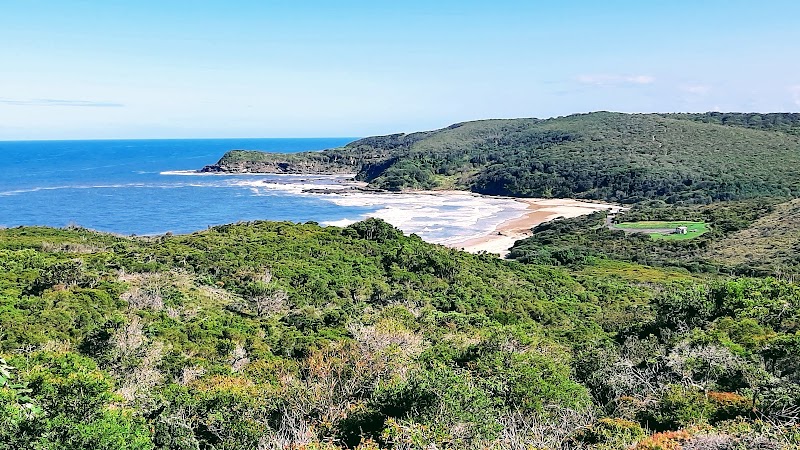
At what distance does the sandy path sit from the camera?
73.1 metres

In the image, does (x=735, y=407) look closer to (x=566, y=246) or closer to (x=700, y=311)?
(x=700, y=311)

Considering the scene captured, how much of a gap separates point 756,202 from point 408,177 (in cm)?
7668

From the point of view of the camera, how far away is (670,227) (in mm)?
84125

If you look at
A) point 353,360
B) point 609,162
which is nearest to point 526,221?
point 609,162

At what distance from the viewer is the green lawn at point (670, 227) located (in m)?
76.9

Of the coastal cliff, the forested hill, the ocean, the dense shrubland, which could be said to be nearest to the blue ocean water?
the ocean

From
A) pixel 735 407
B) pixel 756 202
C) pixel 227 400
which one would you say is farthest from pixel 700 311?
pixel 756 202

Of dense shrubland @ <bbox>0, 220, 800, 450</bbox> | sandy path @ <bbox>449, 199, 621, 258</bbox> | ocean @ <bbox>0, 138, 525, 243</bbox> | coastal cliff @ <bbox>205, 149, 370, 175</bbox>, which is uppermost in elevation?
coastal cliff @ <bbox>205, 149, 370, 175</bbox>

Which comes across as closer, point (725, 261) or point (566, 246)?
point (725, 261)

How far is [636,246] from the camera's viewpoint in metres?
72.9

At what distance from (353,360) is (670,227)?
79.7 m

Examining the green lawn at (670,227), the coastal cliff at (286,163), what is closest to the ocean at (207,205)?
the green lawn at (670,227)

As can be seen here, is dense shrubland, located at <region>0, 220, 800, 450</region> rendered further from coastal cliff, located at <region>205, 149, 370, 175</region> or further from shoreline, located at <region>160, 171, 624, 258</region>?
coastal cliff, located at <region>205, 149, 370, 175</region>

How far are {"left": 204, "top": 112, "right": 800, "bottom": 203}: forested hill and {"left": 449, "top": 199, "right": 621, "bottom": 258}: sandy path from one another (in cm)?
750
